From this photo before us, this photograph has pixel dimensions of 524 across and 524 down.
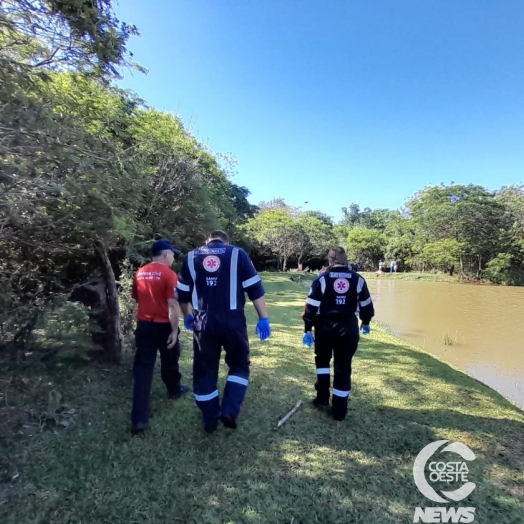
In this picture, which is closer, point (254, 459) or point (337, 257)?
point (254, 459)


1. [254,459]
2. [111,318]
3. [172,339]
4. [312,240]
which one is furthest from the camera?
[312,240]

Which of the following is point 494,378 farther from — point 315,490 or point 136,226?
point 136,226

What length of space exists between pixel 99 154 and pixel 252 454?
99.9 inches

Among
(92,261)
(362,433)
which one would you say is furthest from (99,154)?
(362,433)

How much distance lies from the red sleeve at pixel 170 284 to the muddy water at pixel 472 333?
4990 millimetres

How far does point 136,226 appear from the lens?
3531mm

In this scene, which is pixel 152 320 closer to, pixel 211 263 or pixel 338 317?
pixel 211 263

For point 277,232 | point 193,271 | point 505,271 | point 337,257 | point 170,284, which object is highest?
→ point 277,232

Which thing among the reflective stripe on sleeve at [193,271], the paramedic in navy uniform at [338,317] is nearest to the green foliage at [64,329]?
the reflective stripe on sleeve at [193,271]

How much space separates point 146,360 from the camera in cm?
273

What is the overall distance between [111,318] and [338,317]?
2383mm

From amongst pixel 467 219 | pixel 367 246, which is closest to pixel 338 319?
pixel 467 219

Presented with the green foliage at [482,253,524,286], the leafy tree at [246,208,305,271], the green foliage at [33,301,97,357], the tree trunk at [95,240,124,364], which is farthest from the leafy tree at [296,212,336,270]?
the green foliage at [33,301,97,357]

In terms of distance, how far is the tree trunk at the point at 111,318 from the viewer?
11.5 ft
